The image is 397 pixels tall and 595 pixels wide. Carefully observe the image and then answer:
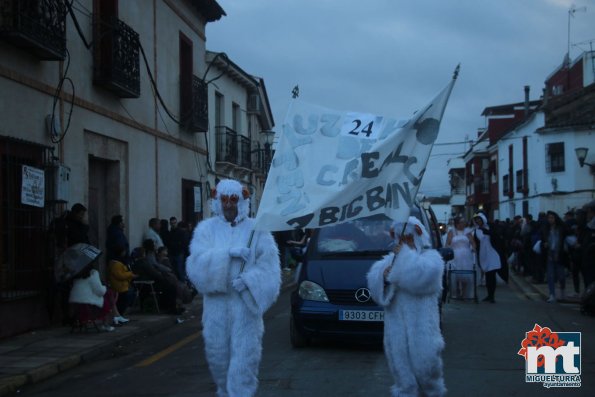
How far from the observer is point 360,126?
19.1 ft

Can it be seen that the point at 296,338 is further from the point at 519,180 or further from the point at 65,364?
the point at 519,180

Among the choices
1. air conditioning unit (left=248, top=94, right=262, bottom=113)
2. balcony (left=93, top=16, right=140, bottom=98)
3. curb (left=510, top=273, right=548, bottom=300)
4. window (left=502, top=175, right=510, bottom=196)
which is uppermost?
air conditioning unit (left=248, top=94, right=262, bottom=113)

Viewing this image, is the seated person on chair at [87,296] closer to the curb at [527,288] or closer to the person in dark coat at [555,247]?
the person in dark coat at [555,247]

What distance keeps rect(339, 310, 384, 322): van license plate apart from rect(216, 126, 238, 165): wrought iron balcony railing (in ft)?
57.9

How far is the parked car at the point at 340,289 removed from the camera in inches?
353

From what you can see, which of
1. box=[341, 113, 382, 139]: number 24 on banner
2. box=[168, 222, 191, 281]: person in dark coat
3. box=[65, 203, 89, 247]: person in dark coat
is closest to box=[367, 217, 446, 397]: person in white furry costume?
box=[341, 113, 382, 139]: number 24 on banner

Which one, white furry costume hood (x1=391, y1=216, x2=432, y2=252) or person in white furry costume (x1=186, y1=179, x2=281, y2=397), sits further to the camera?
white furry costume hood (x1=391, y1=216, x2=432, y2=252)

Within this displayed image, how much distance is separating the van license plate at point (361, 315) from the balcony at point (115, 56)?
26.0 ft

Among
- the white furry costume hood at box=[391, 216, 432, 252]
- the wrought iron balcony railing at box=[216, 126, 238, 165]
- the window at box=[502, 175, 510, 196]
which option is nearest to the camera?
the white furry costume hood at box=[391, 216, 432, 252]

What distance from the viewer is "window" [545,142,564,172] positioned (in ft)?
126

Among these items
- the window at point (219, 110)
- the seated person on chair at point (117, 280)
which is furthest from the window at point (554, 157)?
the seated person on chair at point (117, 280)

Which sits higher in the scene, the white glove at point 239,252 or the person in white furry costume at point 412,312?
the white glove at point 239,252
